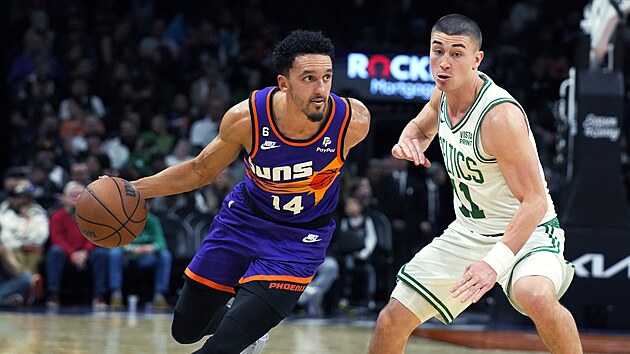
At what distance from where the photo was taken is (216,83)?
1508cm

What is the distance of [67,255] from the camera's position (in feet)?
39.8

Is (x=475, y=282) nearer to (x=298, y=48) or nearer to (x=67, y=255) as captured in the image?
(x=298, y=48)

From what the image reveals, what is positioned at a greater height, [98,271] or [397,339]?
[397,339]

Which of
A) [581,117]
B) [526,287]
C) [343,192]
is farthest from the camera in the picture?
[343,192]

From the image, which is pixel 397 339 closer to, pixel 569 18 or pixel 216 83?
pixel 216 83

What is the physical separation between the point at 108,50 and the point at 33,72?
1.10 metres

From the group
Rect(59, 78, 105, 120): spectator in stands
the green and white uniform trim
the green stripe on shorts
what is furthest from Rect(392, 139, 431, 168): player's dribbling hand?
Rect(59, 78, 105, 120): spectator in stands

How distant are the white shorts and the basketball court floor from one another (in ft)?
10.5

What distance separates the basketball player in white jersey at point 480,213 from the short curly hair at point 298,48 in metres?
0.61


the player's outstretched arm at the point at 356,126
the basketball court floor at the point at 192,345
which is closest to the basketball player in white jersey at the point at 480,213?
the player's outstretched arm at the point at 356,126

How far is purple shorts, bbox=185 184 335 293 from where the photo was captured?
556 cm

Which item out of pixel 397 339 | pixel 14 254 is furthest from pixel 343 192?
pixel 397 339

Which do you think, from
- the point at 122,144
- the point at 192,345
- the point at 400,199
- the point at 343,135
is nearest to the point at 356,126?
the point at 343,135

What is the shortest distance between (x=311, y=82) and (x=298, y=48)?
19 centimetres
